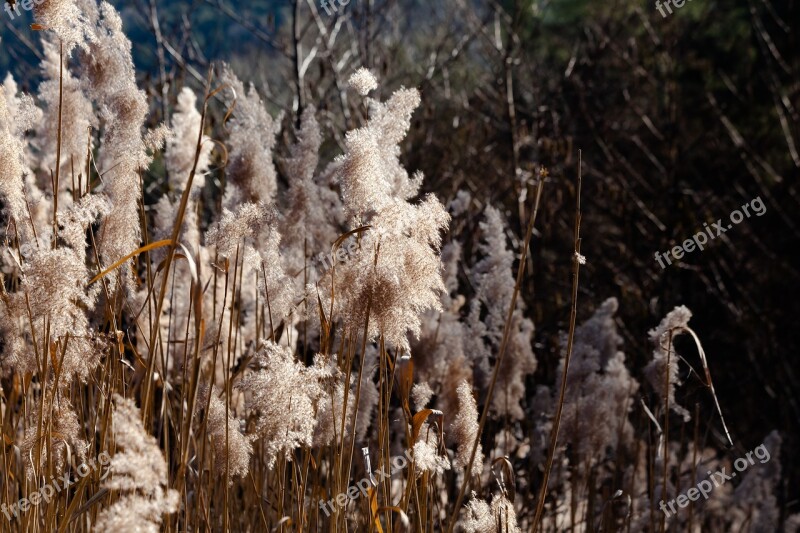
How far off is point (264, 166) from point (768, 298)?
526 cm

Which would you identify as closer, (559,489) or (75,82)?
(75,82)

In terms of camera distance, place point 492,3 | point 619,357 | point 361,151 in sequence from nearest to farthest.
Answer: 1. point 361,151
2. point 619,357
3. point 492,3

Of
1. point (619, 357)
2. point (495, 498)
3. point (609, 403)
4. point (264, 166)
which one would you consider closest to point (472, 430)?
point (495, 498)

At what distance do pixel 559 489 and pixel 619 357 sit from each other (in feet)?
2.23

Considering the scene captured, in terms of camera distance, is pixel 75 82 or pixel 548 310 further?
pixel 548 310

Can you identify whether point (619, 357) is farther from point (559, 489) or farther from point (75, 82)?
point (75, 82)

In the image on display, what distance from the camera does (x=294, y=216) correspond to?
2256mm

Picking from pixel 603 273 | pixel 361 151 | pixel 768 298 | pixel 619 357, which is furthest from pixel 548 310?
pixel 361 151

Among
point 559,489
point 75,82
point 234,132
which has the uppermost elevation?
point 75,82

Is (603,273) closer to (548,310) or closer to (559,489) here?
(548,310)

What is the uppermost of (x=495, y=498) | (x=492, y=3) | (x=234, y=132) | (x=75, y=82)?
(x=492, y=3)

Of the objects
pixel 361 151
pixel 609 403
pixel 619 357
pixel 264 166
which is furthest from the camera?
pixel 619 357

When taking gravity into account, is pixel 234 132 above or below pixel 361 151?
above

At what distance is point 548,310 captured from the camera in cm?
679
